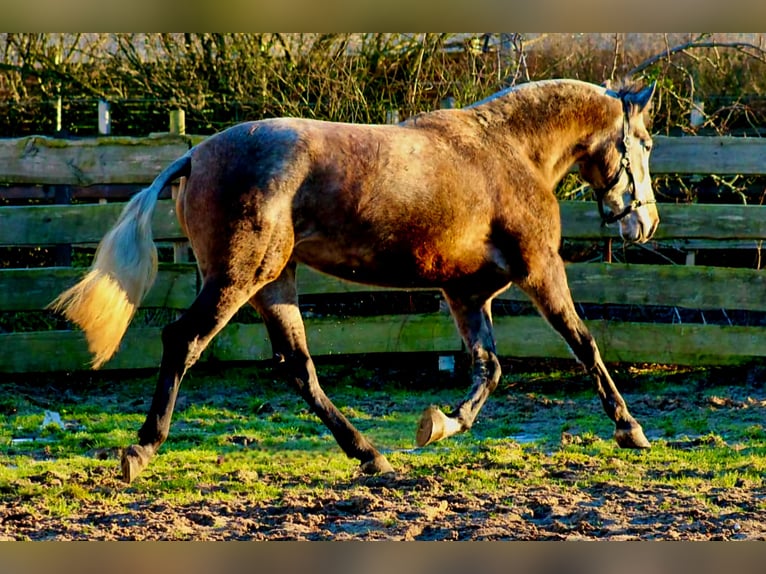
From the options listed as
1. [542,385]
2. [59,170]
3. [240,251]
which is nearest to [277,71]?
[59,170]

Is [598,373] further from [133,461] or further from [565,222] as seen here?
[565,222]

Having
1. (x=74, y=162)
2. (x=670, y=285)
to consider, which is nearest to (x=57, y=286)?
(x=74, y=162)

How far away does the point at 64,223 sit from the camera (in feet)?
26.1

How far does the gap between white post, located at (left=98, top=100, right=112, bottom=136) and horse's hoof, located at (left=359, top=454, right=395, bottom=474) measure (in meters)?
6.61

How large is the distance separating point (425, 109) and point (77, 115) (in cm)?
474

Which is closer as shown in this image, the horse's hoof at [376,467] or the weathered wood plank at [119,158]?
the horse's hoof at [376,467]

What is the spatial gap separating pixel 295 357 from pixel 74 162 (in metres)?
3.66

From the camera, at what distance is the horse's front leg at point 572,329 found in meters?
5.30

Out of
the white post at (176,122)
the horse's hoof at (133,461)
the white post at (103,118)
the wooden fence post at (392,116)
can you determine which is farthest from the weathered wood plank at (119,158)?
the horse's hoof at (133,461)

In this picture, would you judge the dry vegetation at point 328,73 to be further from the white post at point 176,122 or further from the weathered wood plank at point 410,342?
the weathered wood plank at point 410,342

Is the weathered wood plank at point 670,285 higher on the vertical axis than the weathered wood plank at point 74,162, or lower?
lower

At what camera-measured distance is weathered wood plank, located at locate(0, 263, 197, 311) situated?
785 cm

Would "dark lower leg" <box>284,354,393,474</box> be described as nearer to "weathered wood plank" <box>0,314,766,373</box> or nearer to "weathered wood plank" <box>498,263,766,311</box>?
"weathered wood plank" <box>0,314,766,373</box>

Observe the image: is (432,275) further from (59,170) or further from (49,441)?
(59,170)
